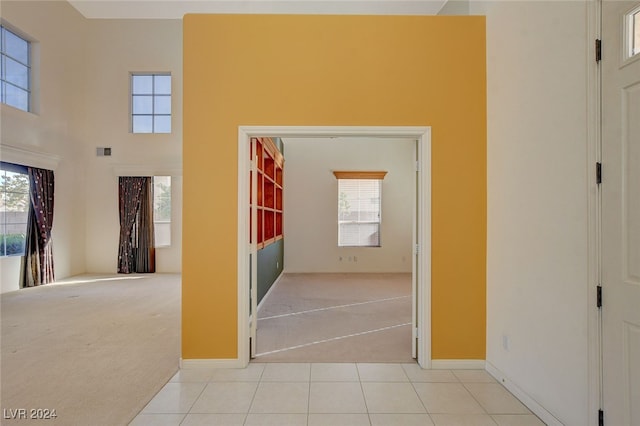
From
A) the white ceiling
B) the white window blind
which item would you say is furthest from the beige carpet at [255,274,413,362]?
the white ceiling

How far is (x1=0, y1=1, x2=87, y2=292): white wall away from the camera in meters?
5.78

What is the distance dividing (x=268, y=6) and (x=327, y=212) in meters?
4.53

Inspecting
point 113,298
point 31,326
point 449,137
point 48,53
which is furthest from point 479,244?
point 48,53

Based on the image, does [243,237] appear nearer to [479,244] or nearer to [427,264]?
[427,264]

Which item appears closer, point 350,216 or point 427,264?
point 427,264

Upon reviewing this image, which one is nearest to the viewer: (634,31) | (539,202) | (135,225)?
(634,31)

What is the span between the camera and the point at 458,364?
2834 millimetres

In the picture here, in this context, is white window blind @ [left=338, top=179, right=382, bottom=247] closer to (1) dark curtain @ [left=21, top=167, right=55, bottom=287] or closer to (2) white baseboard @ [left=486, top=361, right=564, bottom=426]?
(2) white baseboard @ [left=486, top=361, right=564, bottom=426]

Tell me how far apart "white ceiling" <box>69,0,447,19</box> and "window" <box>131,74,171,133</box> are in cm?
142

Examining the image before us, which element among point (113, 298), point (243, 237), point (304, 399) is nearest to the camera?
point (304, 399)

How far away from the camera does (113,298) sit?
5.38m

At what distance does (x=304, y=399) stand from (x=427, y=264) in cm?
146

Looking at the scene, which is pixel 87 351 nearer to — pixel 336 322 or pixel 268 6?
pixel 336 322

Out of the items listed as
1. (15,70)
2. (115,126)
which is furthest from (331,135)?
(115,126)
